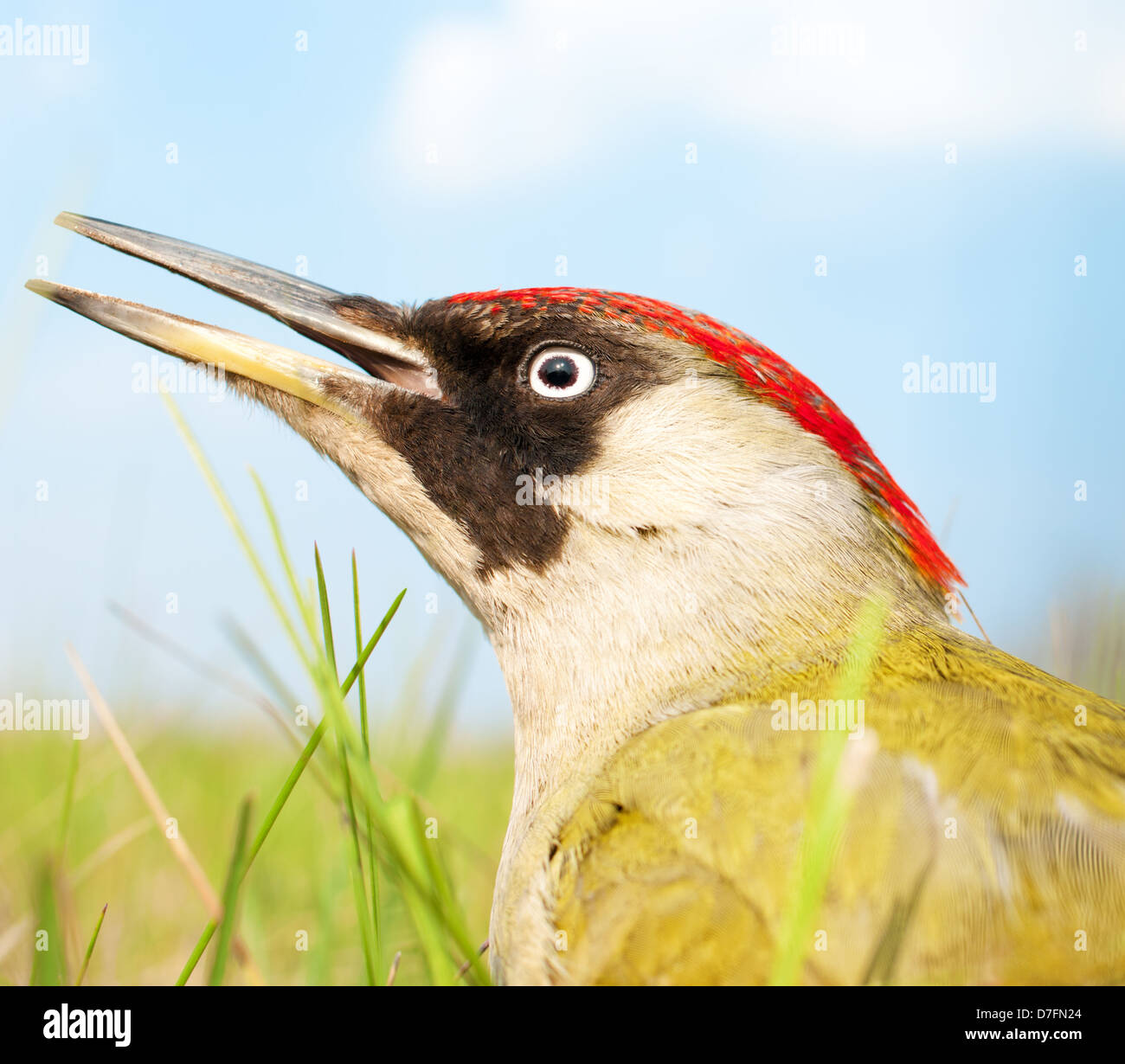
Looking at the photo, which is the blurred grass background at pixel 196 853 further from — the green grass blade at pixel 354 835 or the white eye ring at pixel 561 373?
the white eye ring at pixel 561 373

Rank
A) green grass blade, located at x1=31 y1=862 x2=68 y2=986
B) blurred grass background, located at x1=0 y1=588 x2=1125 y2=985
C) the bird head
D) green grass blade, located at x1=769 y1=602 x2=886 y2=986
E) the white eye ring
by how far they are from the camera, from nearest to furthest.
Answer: green grass blade, located at x1=769 y1=602 x2=886 y2=986
green grass blade, located at x1=31 y1=862 x2=68 y2=986
the bird head
the white eye ring
blurred grass background, located at x1=0 y1=588 x2=1125 y2=985

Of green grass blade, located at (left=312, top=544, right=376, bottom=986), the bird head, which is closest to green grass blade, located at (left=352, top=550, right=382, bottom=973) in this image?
green grass blade, located at (left=312, top=544, right=376, bottom=986)

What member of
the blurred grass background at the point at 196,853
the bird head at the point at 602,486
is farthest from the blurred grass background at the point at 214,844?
the bird head at the point at 602,486

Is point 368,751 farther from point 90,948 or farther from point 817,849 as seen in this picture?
point 817,849

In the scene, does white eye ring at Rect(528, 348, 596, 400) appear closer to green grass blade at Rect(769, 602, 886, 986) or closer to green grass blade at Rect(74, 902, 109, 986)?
green grass blade at Rect(769, 602, 886, 986)

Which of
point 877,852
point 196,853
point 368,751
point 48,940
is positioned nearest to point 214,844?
point 196,853

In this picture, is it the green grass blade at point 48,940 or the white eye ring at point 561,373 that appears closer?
the green grass blade at point 48,940

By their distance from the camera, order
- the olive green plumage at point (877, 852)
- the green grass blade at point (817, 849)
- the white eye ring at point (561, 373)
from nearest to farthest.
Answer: the green grass blade at point (817, 849)
the olive green plumage at point (877, 852)
the white eye ring at point (561, 373)

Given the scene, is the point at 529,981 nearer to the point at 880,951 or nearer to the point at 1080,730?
the point at 880,951

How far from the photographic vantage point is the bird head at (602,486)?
2.45m

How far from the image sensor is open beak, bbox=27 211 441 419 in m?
2.72

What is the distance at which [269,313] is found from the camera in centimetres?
292

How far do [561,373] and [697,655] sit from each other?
83 centimetres
